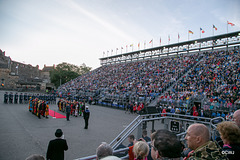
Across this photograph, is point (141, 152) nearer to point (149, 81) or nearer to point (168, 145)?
point (168, 145)

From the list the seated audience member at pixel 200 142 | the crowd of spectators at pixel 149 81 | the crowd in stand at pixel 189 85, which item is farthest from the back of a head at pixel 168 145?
the crowd of spectators at pixel 149 81

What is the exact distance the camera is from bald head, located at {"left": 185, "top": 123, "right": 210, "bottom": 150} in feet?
6.05

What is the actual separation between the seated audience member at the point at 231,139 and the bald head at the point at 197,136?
27.5 inches

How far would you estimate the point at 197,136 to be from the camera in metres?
1.87

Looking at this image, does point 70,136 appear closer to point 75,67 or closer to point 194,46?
point 194,46

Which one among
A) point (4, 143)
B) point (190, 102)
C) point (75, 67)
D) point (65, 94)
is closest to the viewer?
point (4, 143)

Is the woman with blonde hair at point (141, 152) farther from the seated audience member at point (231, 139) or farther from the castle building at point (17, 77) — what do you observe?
the castle building at point (17, 77)

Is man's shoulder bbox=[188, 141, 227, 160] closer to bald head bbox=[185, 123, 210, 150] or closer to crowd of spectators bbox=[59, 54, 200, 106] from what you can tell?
bald head bbox=[185, 123, 210, 150]

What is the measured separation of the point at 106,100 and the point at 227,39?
2457cm

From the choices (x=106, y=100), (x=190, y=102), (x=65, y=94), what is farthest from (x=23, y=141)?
(x=65, y=94)

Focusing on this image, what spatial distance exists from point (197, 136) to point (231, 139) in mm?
912

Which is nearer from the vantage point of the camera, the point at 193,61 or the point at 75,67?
the point at 193,61

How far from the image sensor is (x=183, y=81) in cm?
2203

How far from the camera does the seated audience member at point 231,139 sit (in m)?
2.22
